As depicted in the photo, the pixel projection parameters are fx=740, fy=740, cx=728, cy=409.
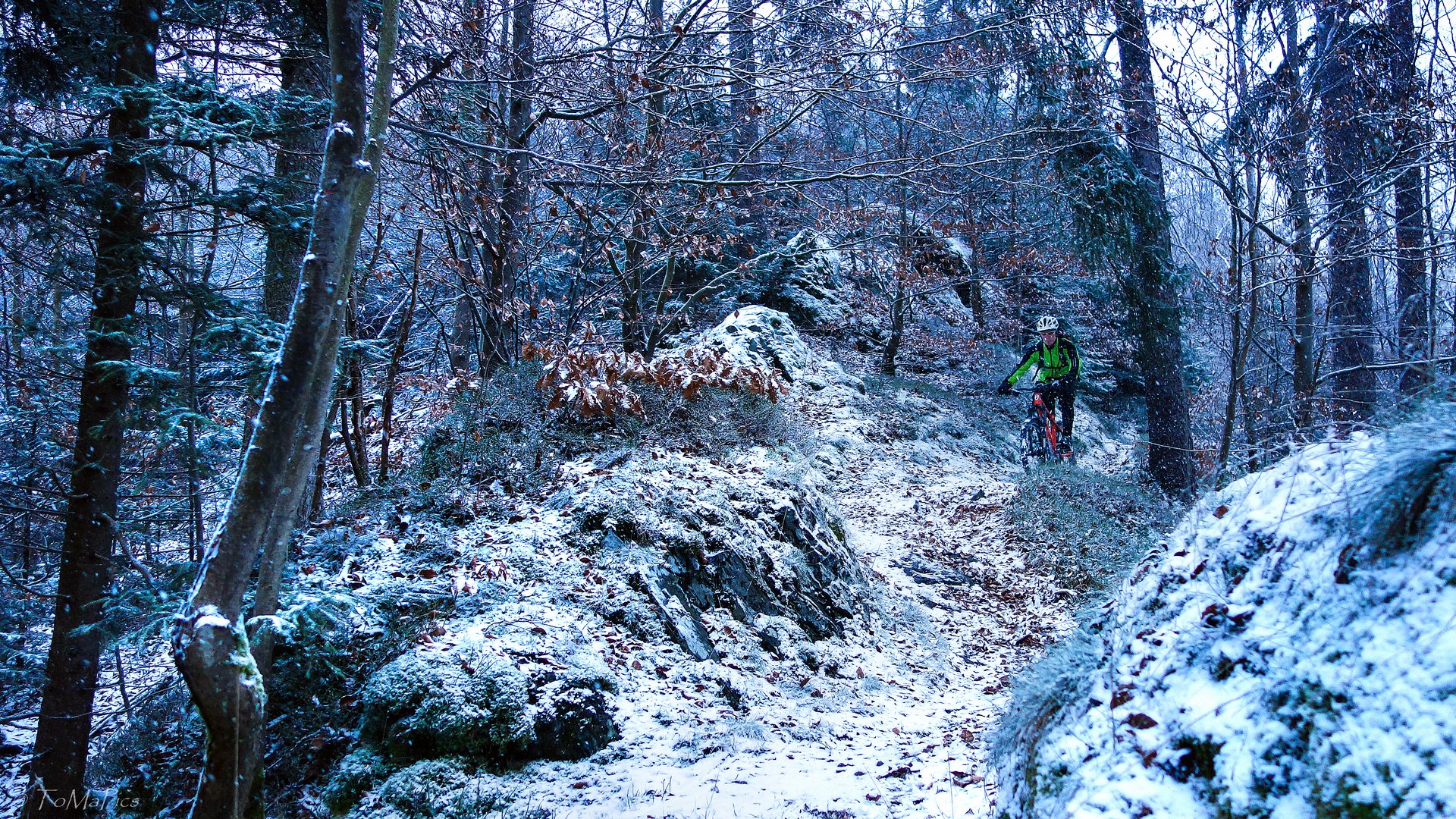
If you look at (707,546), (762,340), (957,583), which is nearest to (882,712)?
(707,546)

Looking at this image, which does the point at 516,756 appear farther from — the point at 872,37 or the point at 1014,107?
the point at 1014,107

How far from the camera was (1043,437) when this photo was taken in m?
10.9

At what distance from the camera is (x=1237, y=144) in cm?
716

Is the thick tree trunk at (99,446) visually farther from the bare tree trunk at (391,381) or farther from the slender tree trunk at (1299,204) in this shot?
the slender tree trunk at (1299,204)

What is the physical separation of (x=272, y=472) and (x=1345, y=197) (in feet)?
29.1

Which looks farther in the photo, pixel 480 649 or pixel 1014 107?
pixel 1014 107

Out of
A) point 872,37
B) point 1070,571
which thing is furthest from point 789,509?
point 872,37

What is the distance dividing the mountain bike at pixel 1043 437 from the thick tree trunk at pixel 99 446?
33.1 feet

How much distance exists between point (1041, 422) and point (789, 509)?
17.8ft

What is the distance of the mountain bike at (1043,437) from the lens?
10719 mm

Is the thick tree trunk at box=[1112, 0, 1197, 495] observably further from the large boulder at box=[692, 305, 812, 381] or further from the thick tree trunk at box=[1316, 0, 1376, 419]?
the large boulder at box=[692, 305, 812, 381]

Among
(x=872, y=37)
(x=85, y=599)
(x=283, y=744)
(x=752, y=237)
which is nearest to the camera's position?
(x=283, y=744)

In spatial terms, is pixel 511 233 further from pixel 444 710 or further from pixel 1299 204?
pixel 1299 204

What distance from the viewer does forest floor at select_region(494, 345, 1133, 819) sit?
3795 millimetres
